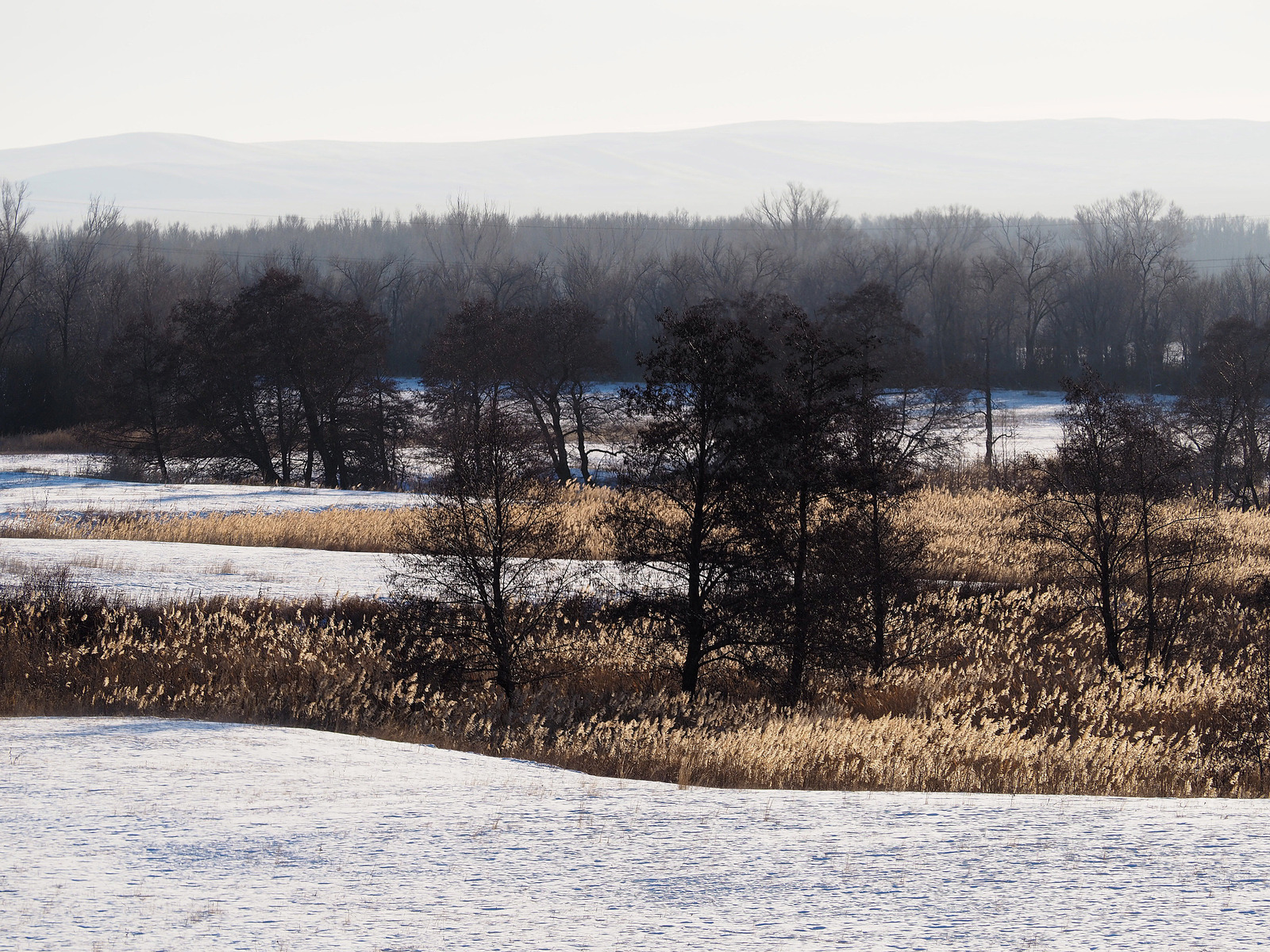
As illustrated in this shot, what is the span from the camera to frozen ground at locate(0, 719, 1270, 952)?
5098 millimetres

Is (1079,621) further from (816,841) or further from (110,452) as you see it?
(110,452)

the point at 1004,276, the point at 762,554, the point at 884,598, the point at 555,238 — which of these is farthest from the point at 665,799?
the point at 555,238

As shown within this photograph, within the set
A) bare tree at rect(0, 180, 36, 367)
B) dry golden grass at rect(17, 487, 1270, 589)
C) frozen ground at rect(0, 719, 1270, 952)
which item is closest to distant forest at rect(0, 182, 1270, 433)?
bare tree at rect(0, 180, 36, 367)

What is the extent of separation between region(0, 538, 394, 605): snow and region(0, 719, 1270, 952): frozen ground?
32.4 feet

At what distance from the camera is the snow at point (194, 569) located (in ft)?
63.6

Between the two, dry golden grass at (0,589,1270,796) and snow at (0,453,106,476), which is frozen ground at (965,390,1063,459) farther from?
snow at (0,453,106,476)

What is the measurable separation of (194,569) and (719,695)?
11.5 meters

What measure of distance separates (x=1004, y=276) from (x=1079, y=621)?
80.9 metres

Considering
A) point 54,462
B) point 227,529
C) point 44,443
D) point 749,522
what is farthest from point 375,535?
point 44,443

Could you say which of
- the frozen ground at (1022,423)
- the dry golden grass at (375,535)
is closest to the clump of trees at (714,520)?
the dry golden grass at (375,535)

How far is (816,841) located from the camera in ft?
22.1

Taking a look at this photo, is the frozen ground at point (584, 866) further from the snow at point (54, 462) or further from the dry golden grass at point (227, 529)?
the snow at point (54, 462)

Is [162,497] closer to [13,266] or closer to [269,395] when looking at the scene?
[269,395]

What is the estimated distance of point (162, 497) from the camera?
1332 inches
